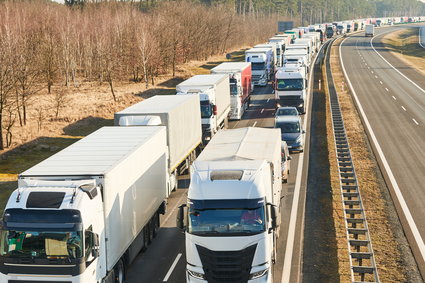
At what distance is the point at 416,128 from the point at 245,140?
77.8 ft

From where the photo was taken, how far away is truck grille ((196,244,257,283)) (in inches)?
542

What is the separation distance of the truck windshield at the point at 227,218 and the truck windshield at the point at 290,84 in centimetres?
3056

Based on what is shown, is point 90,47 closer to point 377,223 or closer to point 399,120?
point 399,120

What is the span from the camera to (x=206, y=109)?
110 ft

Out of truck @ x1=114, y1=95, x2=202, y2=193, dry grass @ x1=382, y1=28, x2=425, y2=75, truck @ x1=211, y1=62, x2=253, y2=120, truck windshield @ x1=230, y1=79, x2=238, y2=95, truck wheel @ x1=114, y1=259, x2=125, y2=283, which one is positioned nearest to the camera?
truck wheel @ x1=114, y1=259, x2=125, y2=283

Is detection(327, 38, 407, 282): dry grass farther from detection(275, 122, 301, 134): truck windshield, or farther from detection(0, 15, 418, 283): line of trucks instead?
detection(0, 15, 418, 283): line of trucks

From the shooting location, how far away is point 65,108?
47.6 metres

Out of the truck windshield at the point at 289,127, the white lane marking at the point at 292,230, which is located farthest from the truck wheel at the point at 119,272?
the truck windshield at the point at 289,127

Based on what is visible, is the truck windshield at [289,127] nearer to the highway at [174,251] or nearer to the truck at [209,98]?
the truck at [209,98]

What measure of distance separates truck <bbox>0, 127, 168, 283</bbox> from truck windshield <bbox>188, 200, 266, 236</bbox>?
7.46 feet

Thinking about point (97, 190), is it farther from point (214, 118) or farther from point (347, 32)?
point (347, 32)

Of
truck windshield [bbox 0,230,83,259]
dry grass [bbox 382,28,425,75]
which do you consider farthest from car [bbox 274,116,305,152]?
dry grass [bbox 382,28,425,75]

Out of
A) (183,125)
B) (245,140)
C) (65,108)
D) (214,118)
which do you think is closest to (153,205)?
(245,140)

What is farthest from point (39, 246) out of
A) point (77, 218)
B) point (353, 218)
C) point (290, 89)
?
point (290, 89)
